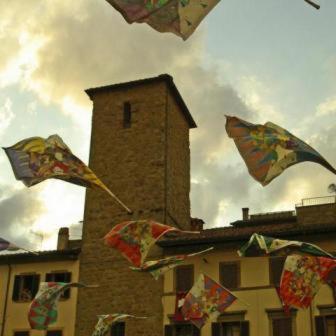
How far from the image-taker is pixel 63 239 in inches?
1564

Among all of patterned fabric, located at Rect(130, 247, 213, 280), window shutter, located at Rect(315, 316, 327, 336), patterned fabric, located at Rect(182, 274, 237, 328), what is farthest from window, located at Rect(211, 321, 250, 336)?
patterned fabric, located at Rect(130, 247, 213, 280)

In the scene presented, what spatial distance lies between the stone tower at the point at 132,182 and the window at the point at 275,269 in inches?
215

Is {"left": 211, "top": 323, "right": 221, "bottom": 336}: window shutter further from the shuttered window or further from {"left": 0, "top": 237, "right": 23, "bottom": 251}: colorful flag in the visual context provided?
{"left": 0, "top": 237, "right": 23, "bottom": 251}: colorful flag

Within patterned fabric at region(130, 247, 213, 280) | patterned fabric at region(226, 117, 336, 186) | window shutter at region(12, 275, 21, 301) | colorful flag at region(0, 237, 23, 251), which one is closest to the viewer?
patterned fabric at region(226, 117, 336, 186)

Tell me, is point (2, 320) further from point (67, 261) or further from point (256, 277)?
point (256, 277)

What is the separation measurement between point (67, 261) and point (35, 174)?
18.9 metres

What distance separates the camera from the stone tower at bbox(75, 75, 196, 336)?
110 feet

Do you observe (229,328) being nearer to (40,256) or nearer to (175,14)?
(40,256)

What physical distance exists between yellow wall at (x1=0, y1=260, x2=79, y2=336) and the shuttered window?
10.2 m

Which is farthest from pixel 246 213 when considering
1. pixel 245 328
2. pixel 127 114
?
pixel 245 328

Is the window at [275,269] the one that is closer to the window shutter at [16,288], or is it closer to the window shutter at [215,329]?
the window shutter at [215,329]

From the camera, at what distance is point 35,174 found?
17.5 metres

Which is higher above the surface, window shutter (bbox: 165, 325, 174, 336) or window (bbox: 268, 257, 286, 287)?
window (bbox: 268, 257, 286, 287)

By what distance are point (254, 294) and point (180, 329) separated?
3.90m
